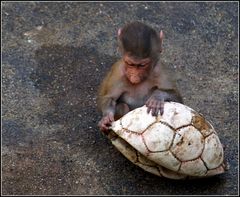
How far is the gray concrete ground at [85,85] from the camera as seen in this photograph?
4.97 m

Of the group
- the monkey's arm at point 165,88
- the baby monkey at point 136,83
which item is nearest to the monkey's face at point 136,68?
the baby monkey at point 136,83

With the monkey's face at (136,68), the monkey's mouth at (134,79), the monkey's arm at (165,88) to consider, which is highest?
the monkey's face at (136,68)

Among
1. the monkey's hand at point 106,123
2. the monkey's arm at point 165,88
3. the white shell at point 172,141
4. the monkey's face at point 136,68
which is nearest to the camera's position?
the white shell at point 172,141

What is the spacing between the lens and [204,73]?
6.22 m

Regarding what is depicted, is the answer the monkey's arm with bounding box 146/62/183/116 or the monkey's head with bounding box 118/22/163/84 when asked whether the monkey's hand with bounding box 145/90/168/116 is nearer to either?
the monkey's arm with bounding box 146/62/183/116

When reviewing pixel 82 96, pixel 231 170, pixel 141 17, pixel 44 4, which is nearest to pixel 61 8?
pixel 44 4

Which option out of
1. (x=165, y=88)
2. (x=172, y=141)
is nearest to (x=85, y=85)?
(x=165, y=88)

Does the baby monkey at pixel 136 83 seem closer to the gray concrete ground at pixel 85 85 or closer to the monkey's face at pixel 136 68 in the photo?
the monkey's face at pixel 136 68

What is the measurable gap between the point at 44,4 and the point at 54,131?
2.04m

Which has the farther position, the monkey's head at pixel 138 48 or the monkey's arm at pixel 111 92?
the monkey's arm at pixel 111 92

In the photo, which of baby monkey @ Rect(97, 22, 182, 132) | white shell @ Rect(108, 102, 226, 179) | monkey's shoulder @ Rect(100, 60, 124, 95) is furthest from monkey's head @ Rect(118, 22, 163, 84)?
white shell @ Rect(108, 102, 226, 179)

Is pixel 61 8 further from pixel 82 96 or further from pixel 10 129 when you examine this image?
pixel 10 129

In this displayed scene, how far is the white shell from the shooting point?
14.9 ft

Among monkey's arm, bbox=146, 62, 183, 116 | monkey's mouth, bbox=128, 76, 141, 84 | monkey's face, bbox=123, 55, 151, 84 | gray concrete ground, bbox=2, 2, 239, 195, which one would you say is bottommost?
gray concrete ground, bbox=2, 2, 239, 195
